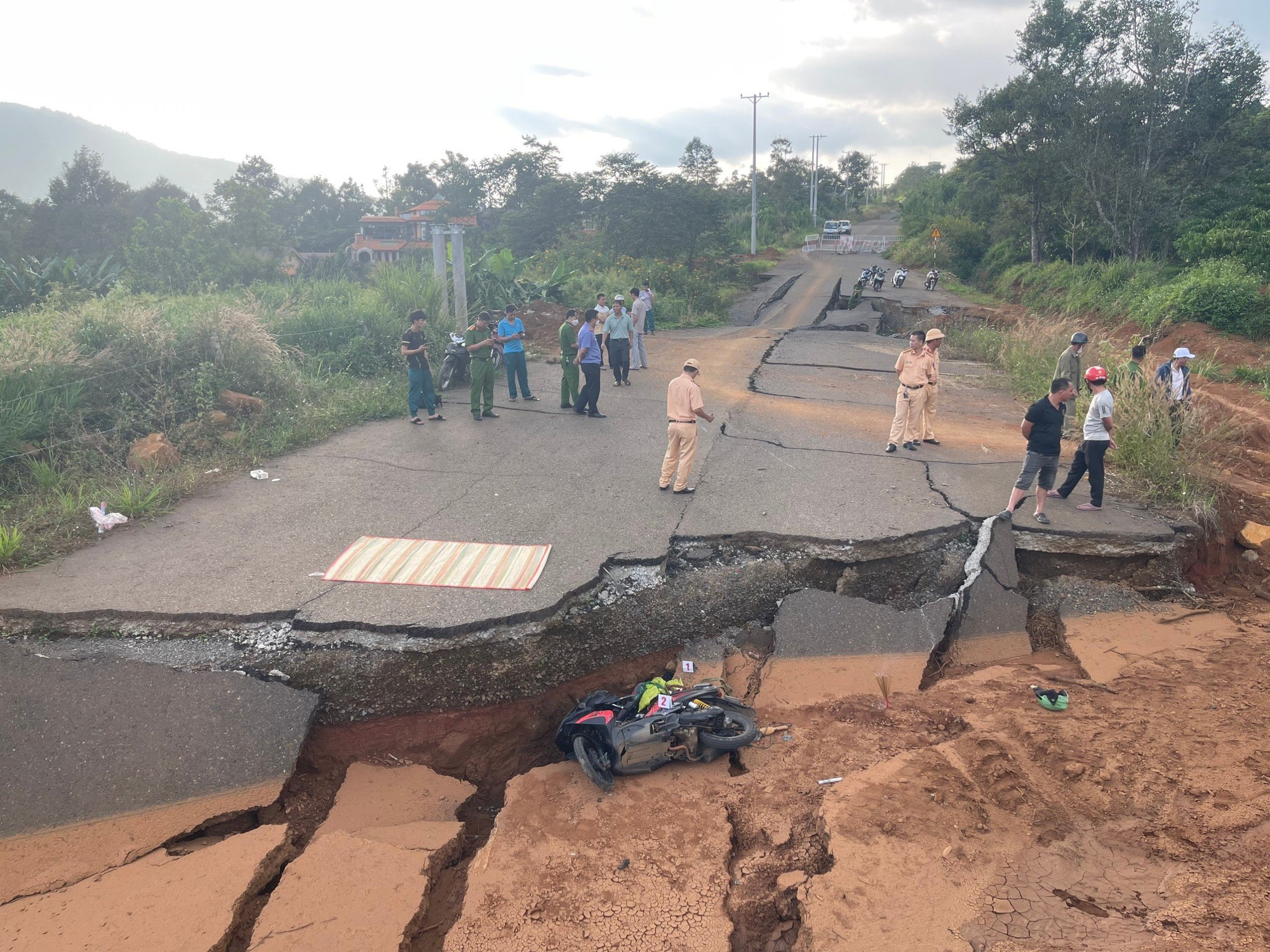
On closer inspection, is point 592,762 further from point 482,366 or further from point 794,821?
point 482,366

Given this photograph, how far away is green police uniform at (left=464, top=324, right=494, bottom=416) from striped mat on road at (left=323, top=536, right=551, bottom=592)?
399 cm

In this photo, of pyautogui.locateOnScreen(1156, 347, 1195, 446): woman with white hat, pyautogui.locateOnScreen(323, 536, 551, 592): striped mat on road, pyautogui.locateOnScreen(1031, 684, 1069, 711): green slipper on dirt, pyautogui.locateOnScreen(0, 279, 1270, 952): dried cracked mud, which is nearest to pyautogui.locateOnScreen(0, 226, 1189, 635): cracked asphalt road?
pyautogui.locateOnScreen(323, 536, 551, 592): striped mat on road

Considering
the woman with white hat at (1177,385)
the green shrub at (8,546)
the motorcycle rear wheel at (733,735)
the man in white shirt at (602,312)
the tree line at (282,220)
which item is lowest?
the motorcycle rear wheel at (733,735)

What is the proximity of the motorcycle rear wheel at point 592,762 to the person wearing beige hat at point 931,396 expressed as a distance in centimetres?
618

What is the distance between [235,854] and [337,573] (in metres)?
2.25

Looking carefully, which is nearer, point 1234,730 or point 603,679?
point 1234,730

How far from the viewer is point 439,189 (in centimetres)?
5284

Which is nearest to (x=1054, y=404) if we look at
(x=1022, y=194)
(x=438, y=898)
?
(x=438, y=898)

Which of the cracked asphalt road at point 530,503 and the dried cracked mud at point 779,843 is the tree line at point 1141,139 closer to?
the cracked asphalt road at point 530,503

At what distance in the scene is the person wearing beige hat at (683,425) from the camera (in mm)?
6898

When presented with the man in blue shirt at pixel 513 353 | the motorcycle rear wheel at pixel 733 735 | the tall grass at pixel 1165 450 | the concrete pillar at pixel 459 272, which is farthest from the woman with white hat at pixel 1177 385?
the concrete pillar at pixel 459 272

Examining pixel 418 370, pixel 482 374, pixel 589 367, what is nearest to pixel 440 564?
pixel 482 374

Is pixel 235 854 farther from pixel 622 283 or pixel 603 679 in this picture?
pixel 622 283

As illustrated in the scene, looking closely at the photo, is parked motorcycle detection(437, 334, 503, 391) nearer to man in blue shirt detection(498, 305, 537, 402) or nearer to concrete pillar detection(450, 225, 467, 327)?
man in blue shirt detection(498, 305, 537, 402)
